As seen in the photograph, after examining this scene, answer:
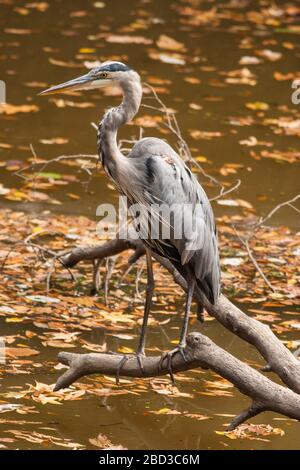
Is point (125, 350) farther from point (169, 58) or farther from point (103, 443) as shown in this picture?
point (169, 58)

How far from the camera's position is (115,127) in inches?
207

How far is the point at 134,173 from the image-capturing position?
17.6 feet

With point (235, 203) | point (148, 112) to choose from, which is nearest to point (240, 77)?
point (148, 112)

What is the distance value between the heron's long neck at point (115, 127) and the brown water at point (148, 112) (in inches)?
49.0

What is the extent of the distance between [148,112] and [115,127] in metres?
6.09

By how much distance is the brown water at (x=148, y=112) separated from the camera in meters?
5.51

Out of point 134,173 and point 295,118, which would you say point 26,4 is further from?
point 134,173

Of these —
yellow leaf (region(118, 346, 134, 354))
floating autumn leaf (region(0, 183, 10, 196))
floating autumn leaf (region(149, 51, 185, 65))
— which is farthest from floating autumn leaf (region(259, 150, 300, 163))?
yellow leaf (region(118, 346, 134, 354))

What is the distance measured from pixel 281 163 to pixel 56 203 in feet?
8.01

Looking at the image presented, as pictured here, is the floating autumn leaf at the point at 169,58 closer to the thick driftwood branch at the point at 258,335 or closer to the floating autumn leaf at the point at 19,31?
the floating autumn leaf at the point at 19,31

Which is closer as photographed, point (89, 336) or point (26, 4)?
point (89, 336)

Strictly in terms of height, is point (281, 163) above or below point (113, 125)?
below
